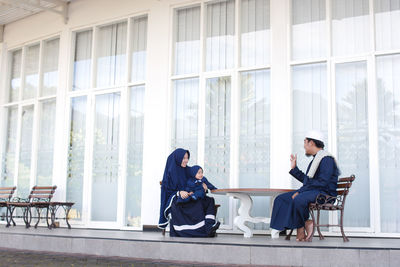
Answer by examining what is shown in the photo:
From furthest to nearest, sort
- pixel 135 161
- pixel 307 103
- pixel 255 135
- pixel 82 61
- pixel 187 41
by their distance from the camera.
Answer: pixel 82 61 < pixel 135 161 < pixel 187 41 < pixel 255 135 < pixel 307 103

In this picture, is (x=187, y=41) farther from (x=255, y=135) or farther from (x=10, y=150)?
(x=10, y=150)

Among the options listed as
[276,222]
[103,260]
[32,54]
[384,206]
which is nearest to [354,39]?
[384,206]

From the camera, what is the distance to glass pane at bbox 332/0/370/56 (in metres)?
7.73

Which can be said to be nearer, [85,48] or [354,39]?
[354,39]

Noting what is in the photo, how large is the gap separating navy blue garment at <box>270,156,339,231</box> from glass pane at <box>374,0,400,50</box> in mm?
2083

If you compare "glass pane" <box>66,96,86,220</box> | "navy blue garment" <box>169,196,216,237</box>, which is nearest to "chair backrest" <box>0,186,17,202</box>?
"glass pane" <box>66,96,86,220</box>

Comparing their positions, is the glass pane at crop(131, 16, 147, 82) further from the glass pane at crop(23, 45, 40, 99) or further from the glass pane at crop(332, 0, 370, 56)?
the glass pane at crop(332, 0, 370, 56)

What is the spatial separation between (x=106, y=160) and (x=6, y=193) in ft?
8.81

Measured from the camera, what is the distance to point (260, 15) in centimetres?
857

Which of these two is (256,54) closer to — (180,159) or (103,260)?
(180,159)

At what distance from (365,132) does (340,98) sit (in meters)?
0.62

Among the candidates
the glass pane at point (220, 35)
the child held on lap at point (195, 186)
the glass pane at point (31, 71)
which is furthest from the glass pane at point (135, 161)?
the glass pane at point (31, 71)

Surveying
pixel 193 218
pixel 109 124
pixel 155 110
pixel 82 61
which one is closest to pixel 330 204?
pixel 193 218

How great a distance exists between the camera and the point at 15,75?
12172 mm
